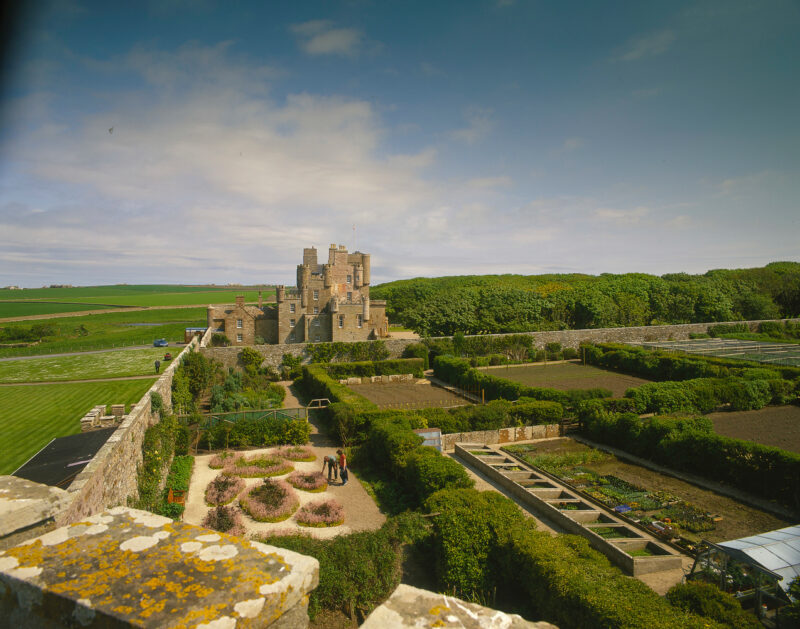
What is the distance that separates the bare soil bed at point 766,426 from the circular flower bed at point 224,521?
22105 mm

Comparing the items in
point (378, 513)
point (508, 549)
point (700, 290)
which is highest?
point (700, 290)

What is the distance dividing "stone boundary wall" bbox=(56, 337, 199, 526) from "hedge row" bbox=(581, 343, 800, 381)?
34.3 meters

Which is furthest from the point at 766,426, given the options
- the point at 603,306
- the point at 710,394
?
the point at 603,306

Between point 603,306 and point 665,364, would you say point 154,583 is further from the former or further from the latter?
point 603,306

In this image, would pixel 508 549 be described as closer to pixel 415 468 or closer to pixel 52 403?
pixel 415 468

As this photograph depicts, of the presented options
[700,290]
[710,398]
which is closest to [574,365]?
[710,398]

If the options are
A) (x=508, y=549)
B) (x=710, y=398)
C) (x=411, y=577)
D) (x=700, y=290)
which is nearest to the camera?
(x=508, y=549)

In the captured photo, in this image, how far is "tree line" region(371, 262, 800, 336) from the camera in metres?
51.0

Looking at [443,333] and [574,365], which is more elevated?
[443,333]

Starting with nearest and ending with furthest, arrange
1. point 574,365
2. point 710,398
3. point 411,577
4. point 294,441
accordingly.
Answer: point 411,577
point 294,441
point 710,398
point 574,365

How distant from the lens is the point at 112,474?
9148mm

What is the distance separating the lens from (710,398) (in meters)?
25.8

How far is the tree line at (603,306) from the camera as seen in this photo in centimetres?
5100

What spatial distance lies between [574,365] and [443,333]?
45.6 feet
